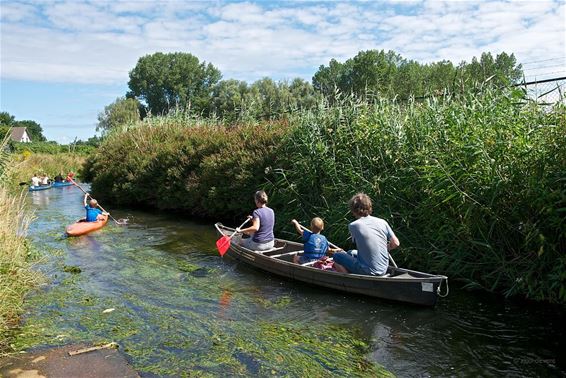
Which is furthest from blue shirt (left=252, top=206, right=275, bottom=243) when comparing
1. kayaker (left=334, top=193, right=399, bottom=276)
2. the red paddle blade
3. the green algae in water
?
kayaker (left=334, top=193, right=399, bottom=276)

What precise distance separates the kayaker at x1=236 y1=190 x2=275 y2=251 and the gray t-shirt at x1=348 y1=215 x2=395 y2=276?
8.92 feet

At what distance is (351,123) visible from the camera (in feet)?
39.0

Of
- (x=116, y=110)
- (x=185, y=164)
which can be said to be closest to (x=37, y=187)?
(x=185, y=164)

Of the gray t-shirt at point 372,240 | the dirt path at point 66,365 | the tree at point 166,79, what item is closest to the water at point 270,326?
the dirt path at point 66,365

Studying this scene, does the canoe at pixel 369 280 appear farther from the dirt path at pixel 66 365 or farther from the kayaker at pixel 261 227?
the dirt path at pixel 66 365

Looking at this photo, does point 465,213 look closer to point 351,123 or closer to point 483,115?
point 483,115

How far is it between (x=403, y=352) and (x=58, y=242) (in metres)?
10.4

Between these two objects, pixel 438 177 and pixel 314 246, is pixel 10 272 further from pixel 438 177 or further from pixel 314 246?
pixel 438 177

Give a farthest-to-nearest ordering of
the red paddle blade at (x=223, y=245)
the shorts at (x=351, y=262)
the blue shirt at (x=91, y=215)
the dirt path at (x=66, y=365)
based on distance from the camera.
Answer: the blue shirt at (x=91, y=215) < the red paddle blade at (x=223, y=245) < the shorts at (x=351, y=262) < the dirt path at (x=66, y=365)

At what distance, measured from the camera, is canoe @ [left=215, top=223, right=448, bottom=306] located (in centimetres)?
756

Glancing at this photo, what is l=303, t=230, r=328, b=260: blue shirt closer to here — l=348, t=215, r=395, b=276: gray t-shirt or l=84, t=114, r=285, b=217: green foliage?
l=348, t=215, r=395, b=276: gray t-shirt

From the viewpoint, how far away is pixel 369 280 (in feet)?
26.2

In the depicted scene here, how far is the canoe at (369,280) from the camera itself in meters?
7.56

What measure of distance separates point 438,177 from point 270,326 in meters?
4.10
